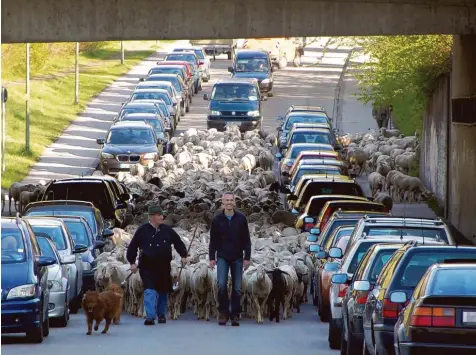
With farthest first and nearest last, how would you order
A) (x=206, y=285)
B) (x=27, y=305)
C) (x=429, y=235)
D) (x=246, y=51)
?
(x=246, y=51)
(x=206, y=285)
(x=429, y=235)
(x=27, y=305)

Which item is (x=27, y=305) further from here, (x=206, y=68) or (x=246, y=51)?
(x=206, y=68)

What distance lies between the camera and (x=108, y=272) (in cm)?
2205

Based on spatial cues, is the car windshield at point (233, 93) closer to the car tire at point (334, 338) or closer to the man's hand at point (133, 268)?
the man's hand at point (133, 268)

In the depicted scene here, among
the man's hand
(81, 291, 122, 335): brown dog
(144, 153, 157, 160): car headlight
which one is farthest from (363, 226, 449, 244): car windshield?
(144, 153, 157, 160): car headlight

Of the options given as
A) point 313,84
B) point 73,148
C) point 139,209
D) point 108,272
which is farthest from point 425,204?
point 313,84

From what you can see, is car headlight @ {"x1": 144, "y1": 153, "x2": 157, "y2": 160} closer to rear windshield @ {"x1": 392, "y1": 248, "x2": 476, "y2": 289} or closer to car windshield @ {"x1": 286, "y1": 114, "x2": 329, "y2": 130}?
car windshield @ {"x1": 286, "y1": 114, "x2": 329, "y2": 130}

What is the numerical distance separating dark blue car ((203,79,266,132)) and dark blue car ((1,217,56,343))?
40.7m

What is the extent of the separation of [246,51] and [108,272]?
50589 mm

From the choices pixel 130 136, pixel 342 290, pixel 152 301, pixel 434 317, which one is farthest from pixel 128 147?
pixel 434 317

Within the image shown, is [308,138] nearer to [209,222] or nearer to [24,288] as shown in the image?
[209,222]

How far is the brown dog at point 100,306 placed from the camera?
18359mm

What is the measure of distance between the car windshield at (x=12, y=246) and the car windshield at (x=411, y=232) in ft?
→ 14.7

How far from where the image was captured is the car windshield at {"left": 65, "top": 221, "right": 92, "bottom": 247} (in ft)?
82.5

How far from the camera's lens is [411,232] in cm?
2008
